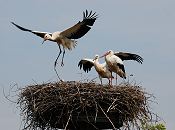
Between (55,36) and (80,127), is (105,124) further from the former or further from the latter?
(55,36)

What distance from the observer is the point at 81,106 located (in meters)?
6.04

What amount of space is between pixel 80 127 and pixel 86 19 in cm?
209

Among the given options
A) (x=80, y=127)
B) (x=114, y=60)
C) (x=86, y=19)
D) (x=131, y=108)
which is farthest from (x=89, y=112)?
(x=114, y=60)

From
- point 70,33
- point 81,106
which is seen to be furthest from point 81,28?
point 81,106

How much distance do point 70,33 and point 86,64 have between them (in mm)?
1281

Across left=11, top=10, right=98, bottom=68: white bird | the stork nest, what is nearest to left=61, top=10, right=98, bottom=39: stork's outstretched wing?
left=11, top=10, right=98, bottom=68: white bird

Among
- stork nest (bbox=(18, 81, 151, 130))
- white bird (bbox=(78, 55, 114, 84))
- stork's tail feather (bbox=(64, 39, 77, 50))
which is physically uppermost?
stork's tail feather (bbox=(64, 39, 77, 50))

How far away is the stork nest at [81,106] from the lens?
239 inches

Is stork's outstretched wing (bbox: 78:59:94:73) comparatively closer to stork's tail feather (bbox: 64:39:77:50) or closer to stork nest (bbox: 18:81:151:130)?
stork's tail feather (bbox: 64:39:77:50)

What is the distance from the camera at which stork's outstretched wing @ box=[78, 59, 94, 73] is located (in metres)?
9.05

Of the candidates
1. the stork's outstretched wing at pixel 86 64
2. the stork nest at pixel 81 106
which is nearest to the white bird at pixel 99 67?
the stork's outstretched wing at pixel 86 64

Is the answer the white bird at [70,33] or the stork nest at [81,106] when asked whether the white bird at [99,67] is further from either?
the stork nest at [81,106]

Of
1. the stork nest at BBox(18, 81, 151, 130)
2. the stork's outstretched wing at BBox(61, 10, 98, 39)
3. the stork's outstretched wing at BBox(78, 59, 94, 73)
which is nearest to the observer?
the stork nest at BBox(18, 81, 151, 130)

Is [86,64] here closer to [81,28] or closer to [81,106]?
[81,28]
